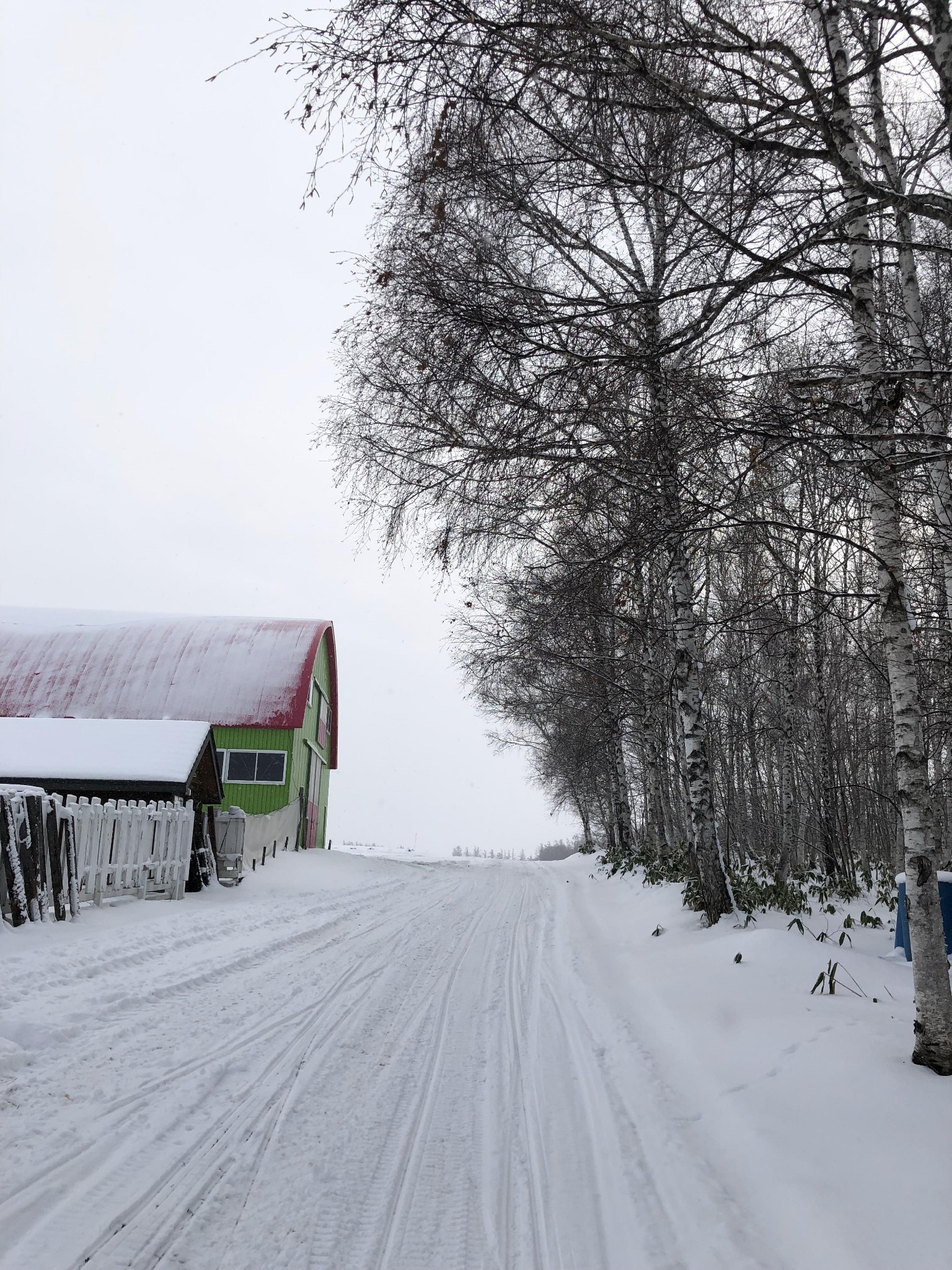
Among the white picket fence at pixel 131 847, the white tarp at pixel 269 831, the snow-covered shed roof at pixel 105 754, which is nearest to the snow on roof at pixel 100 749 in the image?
the snow-covered shed roof at pixel 105 754

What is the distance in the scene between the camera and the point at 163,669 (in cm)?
2597

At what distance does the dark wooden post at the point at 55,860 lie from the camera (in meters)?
8.97

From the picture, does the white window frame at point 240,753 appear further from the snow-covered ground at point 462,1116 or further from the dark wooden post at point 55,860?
the snow-covered ground at point 462,1116

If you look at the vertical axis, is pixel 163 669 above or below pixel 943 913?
above

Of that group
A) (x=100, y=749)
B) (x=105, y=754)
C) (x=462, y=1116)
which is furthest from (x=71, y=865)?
(x=462, y=1116)

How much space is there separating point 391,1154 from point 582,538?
5453mm

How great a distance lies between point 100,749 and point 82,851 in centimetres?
455

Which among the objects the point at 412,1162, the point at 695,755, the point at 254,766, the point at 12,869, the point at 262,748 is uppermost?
the point at 262,748

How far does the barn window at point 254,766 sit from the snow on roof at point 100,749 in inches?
359

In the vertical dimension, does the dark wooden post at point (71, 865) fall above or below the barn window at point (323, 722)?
below

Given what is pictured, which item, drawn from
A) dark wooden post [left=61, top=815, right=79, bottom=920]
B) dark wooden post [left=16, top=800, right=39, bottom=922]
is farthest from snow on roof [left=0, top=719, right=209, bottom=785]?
dark wooden post [left=16, top=800, right=39, bottom=922]

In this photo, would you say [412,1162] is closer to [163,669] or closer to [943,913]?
[943,913]

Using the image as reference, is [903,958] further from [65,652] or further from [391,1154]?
[65,652]

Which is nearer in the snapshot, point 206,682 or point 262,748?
point 262,748
